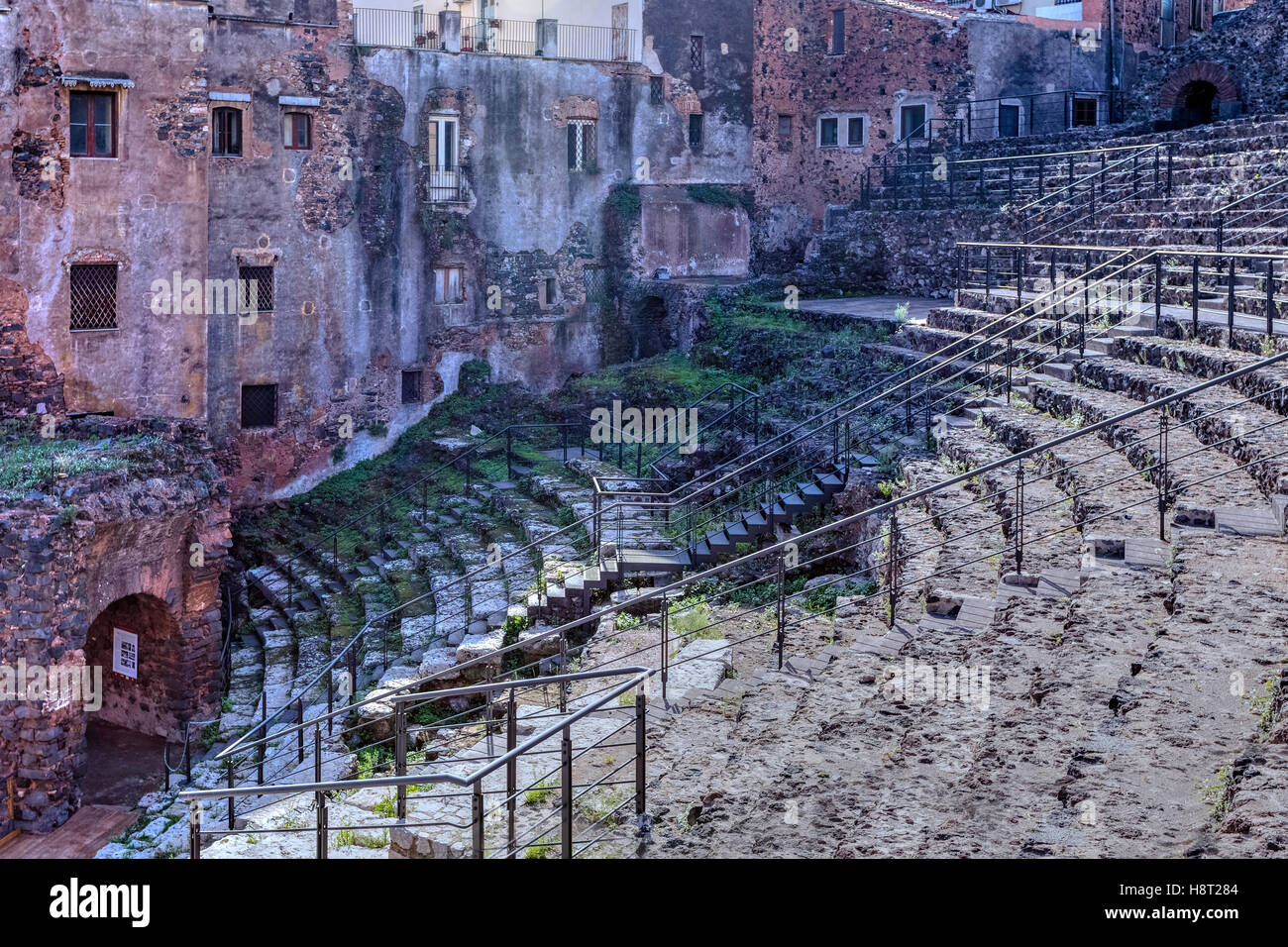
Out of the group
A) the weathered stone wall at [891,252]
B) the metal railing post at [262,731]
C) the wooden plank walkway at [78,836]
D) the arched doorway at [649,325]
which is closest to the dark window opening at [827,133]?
the weathered stone wall at [891,252]

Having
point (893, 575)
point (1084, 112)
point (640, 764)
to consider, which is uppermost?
point (1084, 112)

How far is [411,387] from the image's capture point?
2969 cm

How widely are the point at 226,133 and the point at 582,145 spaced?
7.51m

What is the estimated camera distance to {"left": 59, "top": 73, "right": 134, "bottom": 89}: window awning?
24281 millimetres

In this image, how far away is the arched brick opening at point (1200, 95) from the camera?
31.3 m

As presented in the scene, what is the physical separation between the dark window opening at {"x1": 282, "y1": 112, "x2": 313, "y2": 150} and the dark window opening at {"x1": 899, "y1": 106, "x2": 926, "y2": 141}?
12668 millimetres

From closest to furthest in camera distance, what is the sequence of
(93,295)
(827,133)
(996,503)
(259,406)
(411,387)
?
(996,503), (93,295), (259,406), (411,387), (827,133)

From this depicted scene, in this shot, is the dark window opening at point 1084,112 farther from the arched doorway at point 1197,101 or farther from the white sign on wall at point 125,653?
the white sign on wall at point 125,653

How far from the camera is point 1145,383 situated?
14.6 meters

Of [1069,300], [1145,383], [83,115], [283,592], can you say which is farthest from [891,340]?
[83,115]

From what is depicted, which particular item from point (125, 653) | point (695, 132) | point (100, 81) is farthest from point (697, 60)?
point (125, 653)

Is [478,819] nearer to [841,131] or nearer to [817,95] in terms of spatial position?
[841,131]

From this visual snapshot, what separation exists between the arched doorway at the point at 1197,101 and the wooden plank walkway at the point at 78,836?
25.0 m

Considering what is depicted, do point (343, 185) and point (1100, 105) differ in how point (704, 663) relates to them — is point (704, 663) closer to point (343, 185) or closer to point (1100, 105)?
point (343, 185)
